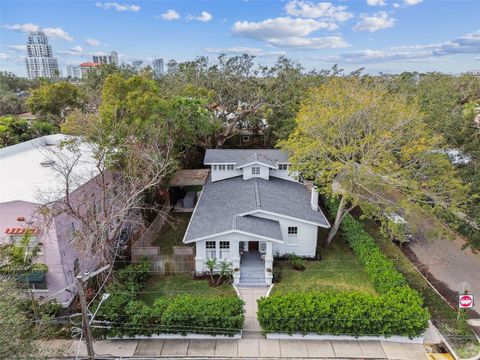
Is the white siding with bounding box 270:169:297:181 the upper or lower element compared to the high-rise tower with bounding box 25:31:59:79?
lower

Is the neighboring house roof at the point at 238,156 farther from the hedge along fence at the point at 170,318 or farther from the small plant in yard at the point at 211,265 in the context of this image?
the hedge along fence at the point at 170,318

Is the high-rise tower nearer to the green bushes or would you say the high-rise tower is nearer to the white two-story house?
the white two-story house

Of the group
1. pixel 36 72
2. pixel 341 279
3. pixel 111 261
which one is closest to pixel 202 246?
pixel 111 261

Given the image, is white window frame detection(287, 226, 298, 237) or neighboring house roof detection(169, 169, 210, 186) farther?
neighboring house roof detection(169, 169, 210, 186)

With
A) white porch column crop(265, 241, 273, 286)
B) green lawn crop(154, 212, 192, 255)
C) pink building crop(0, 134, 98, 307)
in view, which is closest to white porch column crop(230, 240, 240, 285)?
white porch column crop(265, 241, 273, 286)

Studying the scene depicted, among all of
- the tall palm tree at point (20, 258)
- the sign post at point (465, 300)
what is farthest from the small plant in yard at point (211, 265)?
the sign post at point (465, 300)

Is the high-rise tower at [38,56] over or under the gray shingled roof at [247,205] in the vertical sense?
over
